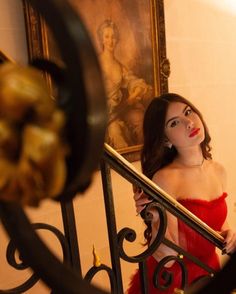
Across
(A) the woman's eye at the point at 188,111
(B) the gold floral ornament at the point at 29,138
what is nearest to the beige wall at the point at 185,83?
(A) the woman's eye at the point at 188,111

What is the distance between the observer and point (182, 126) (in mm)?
1646

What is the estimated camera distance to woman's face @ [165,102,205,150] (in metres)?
1.64

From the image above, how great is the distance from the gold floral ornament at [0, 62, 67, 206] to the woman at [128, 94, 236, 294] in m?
1.34

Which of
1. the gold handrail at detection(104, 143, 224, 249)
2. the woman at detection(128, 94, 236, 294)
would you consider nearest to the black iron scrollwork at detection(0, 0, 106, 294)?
the gold handrail at detection(104, 143, 224, 249)

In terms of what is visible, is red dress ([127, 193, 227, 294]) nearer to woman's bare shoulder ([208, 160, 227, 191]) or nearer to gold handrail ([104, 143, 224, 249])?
woman's bare shoulder ([208, 160, 227, 191])

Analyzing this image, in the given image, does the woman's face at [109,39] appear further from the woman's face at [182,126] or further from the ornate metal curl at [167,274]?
the ornate metal curl at [167,274]

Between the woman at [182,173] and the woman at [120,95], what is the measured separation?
0.26 m

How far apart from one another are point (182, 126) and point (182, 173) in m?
0.21

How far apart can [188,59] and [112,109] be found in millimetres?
731

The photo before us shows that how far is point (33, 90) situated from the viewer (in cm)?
24

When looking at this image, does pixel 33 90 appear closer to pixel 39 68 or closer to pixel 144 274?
pixel 39 68

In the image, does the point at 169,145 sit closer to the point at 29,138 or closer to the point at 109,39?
the point at 109,39

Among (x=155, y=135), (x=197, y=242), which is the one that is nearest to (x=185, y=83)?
(x=155, y=135)

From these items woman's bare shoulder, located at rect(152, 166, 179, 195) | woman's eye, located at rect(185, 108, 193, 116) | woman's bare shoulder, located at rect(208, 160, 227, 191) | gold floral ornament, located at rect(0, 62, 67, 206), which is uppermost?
gold floral ornament, located at rect(0, 62, 67, 206)
